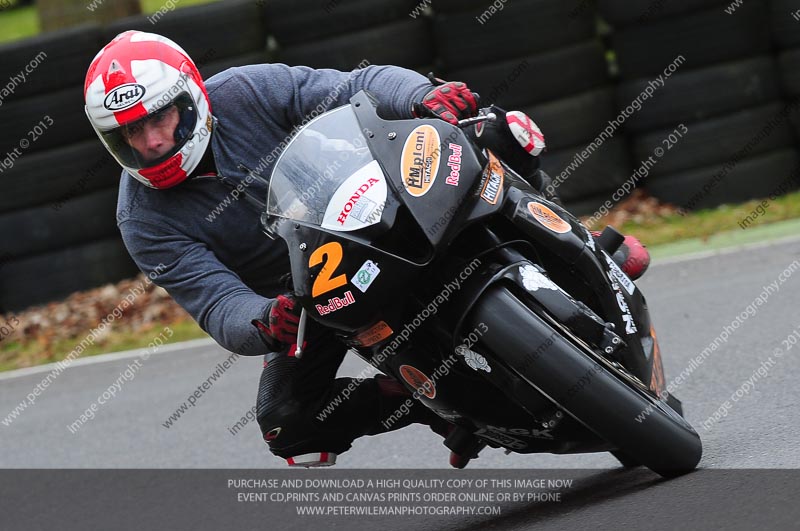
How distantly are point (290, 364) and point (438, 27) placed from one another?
486 cm

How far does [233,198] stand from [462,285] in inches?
44.0

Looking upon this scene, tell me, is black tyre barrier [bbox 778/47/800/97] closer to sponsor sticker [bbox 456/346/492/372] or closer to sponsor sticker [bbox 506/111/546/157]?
sponsor sticker [bbox 506/111/546/157]

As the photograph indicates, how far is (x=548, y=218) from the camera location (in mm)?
3668

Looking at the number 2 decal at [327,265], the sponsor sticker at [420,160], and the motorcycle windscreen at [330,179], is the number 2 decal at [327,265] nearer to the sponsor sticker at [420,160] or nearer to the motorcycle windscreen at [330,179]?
the motorcycle windscreen at [330,179]

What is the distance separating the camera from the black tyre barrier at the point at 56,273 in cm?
893

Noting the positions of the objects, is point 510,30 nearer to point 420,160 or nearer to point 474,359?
point 420,160

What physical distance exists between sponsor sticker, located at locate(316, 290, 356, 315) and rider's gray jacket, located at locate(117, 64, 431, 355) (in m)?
0.60

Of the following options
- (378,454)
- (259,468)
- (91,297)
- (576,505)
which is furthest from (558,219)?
(91,297)

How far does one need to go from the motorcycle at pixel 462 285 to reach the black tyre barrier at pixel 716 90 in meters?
4.99

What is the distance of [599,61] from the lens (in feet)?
28.7

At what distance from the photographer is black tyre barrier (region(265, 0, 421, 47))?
8.64 m

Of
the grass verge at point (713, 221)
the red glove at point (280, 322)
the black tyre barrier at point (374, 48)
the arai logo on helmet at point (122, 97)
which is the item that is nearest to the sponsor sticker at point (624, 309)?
the red glove at point (280, 322)

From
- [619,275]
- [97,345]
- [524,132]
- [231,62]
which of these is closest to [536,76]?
[231,62]

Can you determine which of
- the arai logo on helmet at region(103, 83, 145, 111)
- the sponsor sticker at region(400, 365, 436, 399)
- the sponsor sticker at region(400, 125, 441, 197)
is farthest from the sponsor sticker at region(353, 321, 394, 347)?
the arai logo on helmet at region(103, 83, 145, 111)
